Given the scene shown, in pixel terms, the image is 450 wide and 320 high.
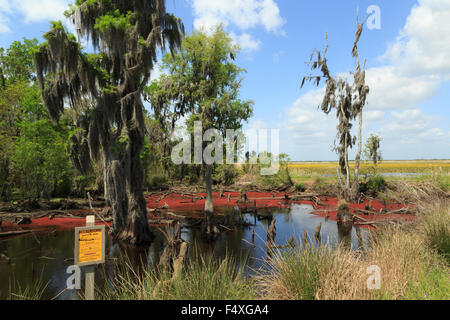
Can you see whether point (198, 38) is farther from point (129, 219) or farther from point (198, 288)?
point (198, 288)

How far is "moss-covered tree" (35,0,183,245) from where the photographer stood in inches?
430

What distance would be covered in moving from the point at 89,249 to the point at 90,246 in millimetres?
48

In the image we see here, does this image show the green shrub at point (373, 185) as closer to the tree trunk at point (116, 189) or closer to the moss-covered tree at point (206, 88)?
the moss-covered tree at point (206, 88)

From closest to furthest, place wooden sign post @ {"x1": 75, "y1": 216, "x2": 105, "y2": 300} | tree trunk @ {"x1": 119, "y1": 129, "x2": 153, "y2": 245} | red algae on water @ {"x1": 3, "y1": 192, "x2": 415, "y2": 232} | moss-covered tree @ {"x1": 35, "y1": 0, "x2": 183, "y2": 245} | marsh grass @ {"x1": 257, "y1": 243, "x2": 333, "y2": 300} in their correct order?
wooden sign post @ {"x1": 75, "y1": 216, "x2": 105, "y2": 300}
marsh grass @ {"x1": 257, "y1": 243, "x2": 333, "y2": 300}
moss-covered tree @ {"x1": 35, "y1": 0, "x2": 183, "y2": 245}
tree trunk @ {"x1": 119, "y1": 129, "x2": 153, "y2": 245}
red algae on water @ {"x1": 3, "y1": 192, "x2": 415, "y2": 232}

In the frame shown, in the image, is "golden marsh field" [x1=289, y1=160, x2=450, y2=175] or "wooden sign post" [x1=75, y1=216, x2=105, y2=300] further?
"golden marsh field" [x1=289, y1=160, x2=450, y2=175]

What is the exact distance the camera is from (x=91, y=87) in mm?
11344

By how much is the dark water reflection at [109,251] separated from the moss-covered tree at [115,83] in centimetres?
192

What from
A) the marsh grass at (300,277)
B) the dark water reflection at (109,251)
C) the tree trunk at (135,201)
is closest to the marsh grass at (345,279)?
the marsh grass at (300,277)

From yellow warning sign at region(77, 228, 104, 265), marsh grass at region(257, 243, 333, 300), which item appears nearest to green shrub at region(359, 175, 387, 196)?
marsh grass at region(257, 243, 333, 300)

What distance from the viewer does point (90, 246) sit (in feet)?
12.6

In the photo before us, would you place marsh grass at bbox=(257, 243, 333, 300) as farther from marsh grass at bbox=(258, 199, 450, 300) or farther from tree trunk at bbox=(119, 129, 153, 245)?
tree trunk at bbox=(119, 129, 153, 245)

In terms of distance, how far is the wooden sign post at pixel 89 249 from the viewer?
3.71m
